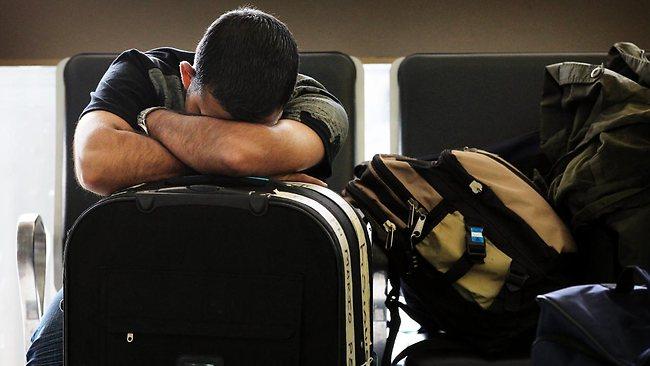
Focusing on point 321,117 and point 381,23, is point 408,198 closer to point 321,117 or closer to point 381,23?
point 321,117

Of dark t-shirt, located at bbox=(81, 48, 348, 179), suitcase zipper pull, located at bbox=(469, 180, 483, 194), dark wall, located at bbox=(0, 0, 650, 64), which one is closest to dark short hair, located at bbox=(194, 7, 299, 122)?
dark t-shirt, located at bbox=(81, 48, 348, 179)

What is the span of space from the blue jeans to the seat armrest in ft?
0.71

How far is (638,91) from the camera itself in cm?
132

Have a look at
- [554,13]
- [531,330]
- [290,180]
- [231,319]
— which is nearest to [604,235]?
[531,330]

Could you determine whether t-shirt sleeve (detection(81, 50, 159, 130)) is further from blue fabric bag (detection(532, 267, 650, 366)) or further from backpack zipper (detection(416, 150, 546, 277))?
blue fabric bag (detection(532, 267, 650, 366))

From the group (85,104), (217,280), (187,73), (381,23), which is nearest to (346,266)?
(217,280)

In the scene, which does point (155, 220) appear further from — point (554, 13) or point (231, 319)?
point (554, 13)

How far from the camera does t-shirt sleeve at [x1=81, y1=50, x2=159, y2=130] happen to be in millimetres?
1263

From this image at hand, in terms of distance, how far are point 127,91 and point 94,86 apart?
415 mm

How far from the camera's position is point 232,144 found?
1.11 metres

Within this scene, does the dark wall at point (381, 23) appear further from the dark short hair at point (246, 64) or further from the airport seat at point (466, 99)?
the dark short hair at point (246, 64)

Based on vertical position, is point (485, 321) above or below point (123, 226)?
below

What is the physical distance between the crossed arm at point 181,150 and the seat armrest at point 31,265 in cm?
34

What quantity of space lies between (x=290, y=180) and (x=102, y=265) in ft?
1.02
